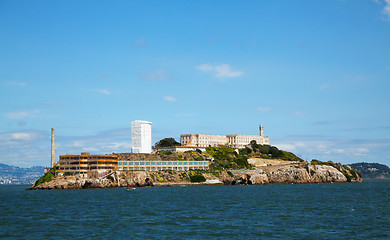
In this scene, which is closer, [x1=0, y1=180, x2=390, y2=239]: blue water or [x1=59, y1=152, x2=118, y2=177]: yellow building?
[x1=0, y1=180, x2=390, y2=239]: blue water

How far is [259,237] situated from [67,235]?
2335 cm

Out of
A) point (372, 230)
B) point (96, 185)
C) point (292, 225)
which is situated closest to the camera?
point (372, 230)

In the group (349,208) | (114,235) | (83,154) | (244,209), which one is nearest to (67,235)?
(114,235)

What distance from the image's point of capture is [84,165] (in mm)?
190125

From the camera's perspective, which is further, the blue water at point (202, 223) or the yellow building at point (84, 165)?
the yellow building at point (84, 165)

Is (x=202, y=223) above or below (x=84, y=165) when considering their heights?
below

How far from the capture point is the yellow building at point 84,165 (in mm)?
188500

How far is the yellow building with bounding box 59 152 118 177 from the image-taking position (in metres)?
188

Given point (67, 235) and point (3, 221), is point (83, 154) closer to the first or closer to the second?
point (3, 221)

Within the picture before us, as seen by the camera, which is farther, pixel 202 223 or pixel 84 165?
pixel 84 165

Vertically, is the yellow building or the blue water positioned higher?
the yellow building

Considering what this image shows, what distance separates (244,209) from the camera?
262 feet

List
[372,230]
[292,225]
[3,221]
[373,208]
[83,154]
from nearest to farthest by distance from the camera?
[372,230] < [292,225] < [3,221] < [373,208] < [83,154]

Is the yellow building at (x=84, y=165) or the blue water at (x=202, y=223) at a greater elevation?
the yellow building at (x=84, y=165)
